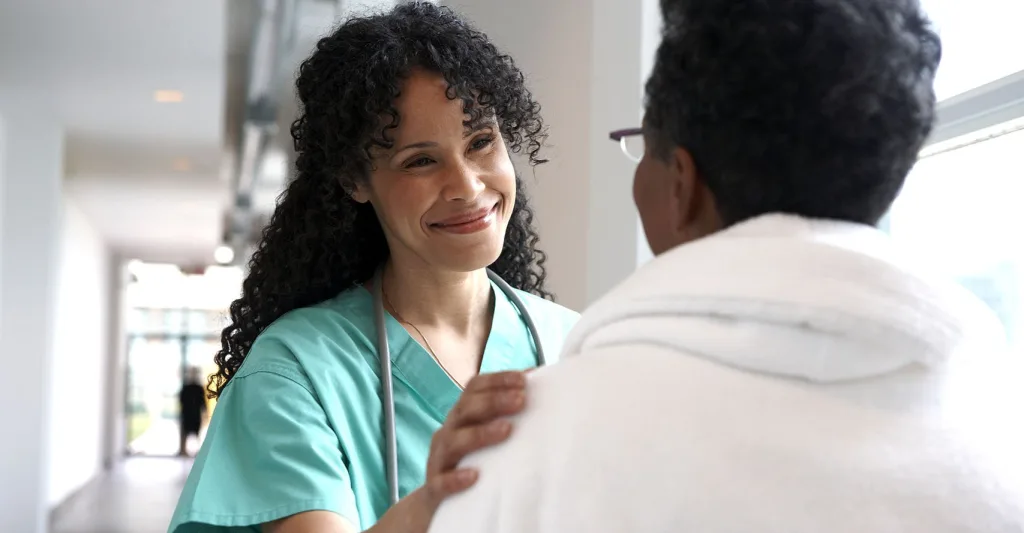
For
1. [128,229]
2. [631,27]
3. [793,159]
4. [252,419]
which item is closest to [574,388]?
[793,159]

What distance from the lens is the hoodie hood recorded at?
2.02 feet

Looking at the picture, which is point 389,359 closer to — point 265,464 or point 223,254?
point 265,464

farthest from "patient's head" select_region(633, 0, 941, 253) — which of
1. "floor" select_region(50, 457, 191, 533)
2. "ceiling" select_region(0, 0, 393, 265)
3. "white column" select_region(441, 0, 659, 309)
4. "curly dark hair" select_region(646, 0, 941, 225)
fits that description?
"floor" select_region(50, 457, 191, 533)

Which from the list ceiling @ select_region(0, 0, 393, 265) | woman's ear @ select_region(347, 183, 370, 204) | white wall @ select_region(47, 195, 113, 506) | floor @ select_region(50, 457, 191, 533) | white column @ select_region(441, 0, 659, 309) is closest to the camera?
woman's ear @ select_region(347, 183, 370, 204)

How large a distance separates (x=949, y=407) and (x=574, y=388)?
0.23m

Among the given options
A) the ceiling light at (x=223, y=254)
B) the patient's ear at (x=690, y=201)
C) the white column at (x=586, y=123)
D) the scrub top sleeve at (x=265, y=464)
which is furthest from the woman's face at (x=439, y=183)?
the ceiling light at (x=223, y=254)

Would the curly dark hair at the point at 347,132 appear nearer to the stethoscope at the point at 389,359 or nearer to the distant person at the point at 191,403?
the stethoscope at the point at 389,359

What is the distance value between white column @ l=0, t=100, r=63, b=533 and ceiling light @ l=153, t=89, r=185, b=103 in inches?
36.1

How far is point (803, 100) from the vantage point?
2.14 feet

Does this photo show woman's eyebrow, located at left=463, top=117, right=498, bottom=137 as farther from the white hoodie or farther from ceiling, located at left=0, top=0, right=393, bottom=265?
ceiling, located at left=0, top=0, right=393, bottom=265

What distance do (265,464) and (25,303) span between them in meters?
6.62

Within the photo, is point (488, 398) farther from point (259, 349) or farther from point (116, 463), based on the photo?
point (116, 463)

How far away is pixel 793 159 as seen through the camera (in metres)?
0.67

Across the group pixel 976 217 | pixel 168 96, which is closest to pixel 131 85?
pixel 168 96
